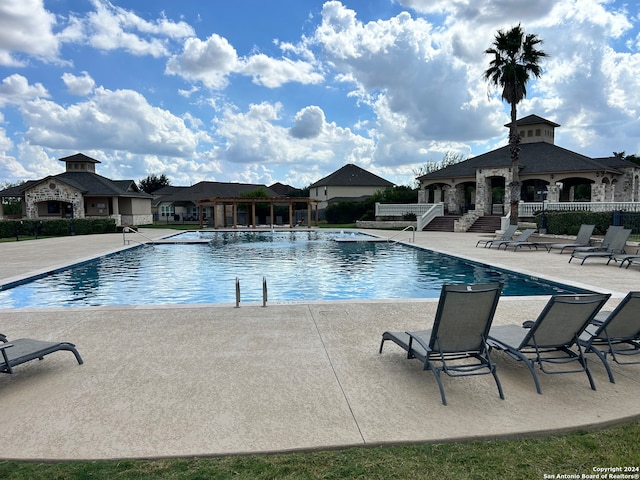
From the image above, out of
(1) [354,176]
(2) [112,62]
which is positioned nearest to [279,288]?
(2) [112,62]

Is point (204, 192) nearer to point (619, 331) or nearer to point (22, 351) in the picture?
A: point (22, 351)

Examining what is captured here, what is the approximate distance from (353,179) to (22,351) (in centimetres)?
5582

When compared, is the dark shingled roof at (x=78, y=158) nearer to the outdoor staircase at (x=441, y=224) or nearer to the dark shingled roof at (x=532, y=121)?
the outdoor staircase at (x=441, y=224)

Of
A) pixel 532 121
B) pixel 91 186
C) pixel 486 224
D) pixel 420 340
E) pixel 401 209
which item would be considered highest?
pixel 532 121

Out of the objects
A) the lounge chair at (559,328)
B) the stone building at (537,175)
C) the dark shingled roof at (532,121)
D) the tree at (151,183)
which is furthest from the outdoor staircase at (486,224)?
the tree at (151,183)

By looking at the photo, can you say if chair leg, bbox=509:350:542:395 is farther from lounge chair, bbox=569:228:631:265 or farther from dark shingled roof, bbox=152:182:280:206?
dark shingled roof, bbox=152:182:280:206

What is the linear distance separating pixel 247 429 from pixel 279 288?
7895 millimetres

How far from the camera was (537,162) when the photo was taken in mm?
35812

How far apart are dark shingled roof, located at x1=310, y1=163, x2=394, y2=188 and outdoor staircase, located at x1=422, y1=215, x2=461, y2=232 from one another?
74.8 feet

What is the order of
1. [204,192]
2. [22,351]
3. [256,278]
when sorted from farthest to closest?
[204,192] < [256,278] < [22,351]

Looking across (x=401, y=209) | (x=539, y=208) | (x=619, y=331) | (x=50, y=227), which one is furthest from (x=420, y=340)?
(x=401, y=209)

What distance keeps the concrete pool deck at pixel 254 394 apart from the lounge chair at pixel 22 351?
25 centimetres

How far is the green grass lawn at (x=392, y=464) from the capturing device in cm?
294

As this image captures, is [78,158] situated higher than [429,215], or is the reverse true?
[78,158]
